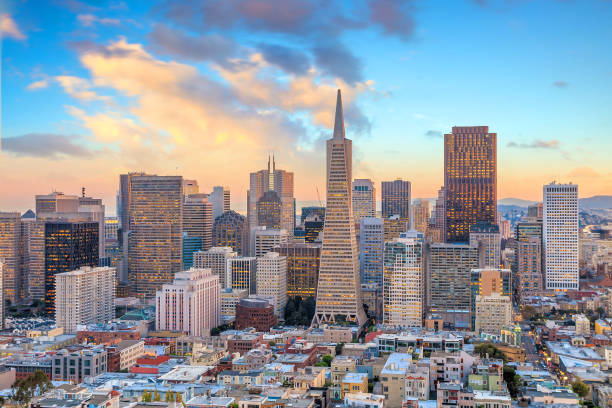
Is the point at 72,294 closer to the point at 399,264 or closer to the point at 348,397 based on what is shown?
the point at 399,264

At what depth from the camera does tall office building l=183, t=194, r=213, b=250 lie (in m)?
95.6

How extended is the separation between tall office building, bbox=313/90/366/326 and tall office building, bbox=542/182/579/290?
94.9 ft

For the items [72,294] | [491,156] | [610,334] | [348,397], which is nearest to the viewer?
[348,397]

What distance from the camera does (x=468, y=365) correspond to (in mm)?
35188

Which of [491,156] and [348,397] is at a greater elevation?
[491,156]

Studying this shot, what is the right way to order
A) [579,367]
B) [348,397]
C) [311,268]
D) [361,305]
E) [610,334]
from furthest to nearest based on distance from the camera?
[311,268]
[361,305]
[610,334]
[579,367]
[348,397]

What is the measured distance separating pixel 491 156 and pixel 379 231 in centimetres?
2975

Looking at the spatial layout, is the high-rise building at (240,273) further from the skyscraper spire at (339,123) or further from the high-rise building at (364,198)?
the high-rise building at (364,198)

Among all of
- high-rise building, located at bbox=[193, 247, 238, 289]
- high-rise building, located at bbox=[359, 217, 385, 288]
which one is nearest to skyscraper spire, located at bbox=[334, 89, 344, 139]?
high-rise building, located at bbox=[359, 217, 385, 288]

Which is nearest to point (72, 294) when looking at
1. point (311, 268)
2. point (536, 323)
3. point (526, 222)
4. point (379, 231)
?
point (311, 268)

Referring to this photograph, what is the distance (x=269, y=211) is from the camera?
110m

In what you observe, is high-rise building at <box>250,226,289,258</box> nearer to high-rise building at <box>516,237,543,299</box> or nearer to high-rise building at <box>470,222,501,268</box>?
high-rise building at <box>470,222,501,268</box>

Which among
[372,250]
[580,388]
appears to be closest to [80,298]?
[372,250]

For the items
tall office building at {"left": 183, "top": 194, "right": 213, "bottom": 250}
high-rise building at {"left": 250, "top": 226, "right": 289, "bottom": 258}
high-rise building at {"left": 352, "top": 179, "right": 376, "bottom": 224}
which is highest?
high-rise building at {"left": 352, "top": 179, "right": 376, "bottom": 224}
